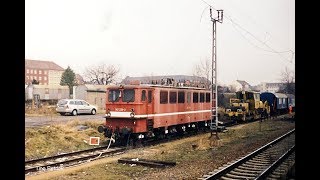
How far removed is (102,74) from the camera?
3240 millimetres

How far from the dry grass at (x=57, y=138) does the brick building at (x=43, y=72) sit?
1.57ft

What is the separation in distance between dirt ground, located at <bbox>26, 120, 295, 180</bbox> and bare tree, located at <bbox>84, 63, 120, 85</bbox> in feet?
3.51

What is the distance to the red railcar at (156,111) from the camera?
4.55 metres

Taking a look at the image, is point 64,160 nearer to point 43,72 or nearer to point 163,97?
point 43,72

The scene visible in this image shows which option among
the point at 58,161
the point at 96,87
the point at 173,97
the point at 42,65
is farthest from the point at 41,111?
the point at 173,97

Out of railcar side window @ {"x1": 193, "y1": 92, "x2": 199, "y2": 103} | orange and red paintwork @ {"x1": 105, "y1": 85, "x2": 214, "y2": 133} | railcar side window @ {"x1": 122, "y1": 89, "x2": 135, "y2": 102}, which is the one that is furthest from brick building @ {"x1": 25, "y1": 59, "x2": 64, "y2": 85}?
railcar side window @ {"x1": 122, "y1": 89, "x2": 135, "y2": 102}

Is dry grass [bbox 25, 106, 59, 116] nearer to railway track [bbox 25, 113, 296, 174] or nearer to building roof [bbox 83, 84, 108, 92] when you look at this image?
building roof [bbox 83, 84, 108, 92]

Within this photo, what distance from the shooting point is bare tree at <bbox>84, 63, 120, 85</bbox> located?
312cm

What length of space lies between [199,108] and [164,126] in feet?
2.69

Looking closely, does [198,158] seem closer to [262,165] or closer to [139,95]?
[262,165]

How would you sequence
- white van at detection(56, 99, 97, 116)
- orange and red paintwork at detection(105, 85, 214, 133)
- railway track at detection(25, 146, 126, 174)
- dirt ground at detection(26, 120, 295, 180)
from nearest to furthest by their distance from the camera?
white van at detection(56, 99, 97, 116) < railway track at detection(25, 146, 126, 174) < dirt ground at detection(26, 120, 295, 180) < orange and red paintwork at detection(105, 85, 214, 133)
